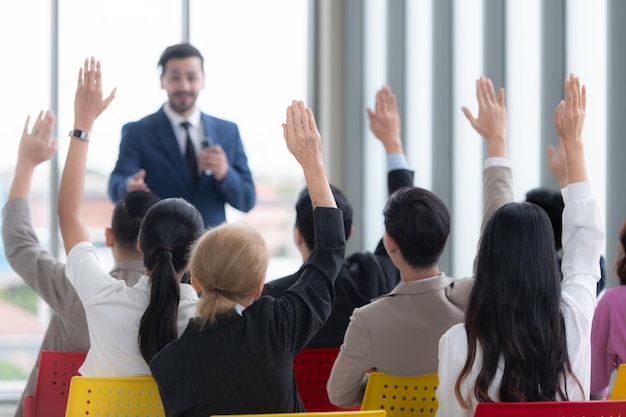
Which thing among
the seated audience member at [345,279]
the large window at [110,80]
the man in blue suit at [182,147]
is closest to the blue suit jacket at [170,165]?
the man in blue suit at [182,147]

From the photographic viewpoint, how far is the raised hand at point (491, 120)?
2.79 metres

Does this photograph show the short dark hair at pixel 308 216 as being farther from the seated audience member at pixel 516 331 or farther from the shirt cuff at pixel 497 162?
the seated audience member at pixel 516 331

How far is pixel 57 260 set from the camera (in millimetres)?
2707

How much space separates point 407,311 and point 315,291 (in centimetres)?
38

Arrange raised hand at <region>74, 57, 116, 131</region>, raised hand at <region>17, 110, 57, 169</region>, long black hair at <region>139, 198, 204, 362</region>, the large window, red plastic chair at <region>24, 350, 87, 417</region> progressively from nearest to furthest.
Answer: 1. long black hair at <region>139, 198, 204, 362</region>
2. red plastic chair at <region>24, 350, 87, 417</region>
3. raised hand at <region>74, 57, 116, 131</region>
4. raised hand at <region>17, 110, 57, 169</region>
5. the large window

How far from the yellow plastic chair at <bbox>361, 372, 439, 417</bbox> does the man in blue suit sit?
2.12 meters

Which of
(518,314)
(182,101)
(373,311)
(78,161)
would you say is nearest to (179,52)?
(182,101)

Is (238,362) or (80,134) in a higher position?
(80,134)

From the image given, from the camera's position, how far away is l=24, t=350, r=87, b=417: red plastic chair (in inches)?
95.8

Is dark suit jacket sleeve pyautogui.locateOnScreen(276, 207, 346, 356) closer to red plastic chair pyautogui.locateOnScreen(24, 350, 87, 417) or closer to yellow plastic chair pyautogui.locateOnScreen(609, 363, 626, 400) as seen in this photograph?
yellow plastic chair pyautogui.locateOnScreen(609, 363, 626, 400)

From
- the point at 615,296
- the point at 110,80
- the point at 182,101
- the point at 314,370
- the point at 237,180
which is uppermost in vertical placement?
the point at 110,80

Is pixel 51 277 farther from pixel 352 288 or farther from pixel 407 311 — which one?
pixel 407 311

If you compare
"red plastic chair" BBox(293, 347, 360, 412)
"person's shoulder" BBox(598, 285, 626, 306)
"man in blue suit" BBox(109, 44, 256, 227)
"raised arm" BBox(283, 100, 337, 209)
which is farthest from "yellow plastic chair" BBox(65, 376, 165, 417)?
"man in blue suit" BBox(109, 44, 256, 227)

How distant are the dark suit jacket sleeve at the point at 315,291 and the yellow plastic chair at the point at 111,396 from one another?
1.18 ft
